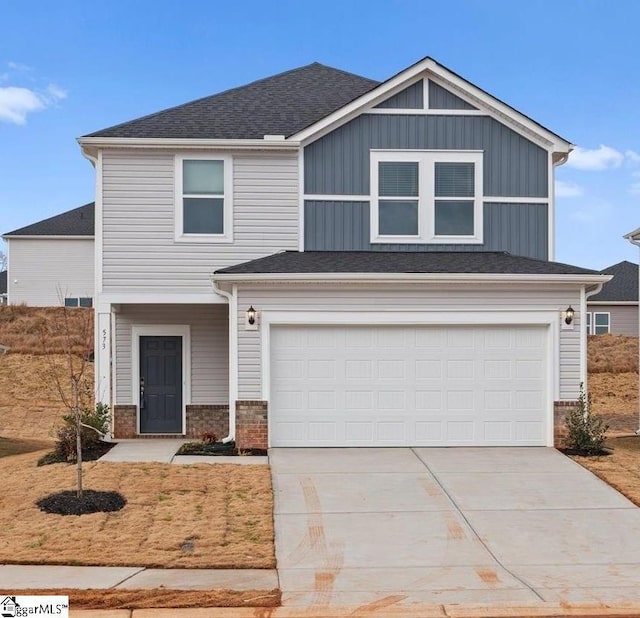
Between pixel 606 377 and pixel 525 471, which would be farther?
pixel 606 377

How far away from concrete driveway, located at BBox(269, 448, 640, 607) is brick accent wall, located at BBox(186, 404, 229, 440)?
331cm

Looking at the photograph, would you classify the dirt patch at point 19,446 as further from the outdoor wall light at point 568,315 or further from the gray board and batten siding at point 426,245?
the outdoor wall light at point 568,315

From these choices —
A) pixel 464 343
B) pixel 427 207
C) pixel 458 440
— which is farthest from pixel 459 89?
pixel 458 440

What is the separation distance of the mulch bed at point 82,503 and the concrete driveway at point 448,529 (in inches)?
82.7

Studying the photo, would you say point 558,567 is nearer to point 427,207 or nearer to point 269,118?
point 427,207

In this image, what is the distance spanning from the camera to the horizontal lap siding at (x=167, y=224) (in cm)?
1642

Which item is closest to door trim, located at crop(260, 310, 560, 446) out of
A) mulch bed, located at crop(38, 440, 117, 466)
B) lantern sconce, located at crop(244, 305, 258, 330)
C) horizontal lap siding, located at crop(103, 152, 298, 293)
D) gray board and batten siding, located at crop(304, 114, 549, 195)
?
lantern sconce, located at crop(244, 305, 258, 330)

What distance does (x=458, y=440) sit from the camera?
48.3ft

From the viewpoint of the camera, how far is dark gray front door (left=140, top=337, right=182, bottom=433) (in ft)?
56.6

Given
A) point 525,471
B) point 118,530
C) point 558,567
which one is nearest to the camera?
point 558,567

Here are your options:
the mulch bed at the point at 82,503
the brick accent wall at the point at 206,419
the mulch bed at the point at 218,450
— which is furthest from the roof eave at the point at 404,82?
the mulch bed at the point at 82,503

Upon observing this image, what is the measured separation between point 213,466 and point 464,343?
4.98 meters

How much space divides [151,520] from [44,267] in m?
31.3

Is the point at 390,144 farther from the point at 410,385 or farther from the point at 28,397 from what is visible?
the point at 28,397
